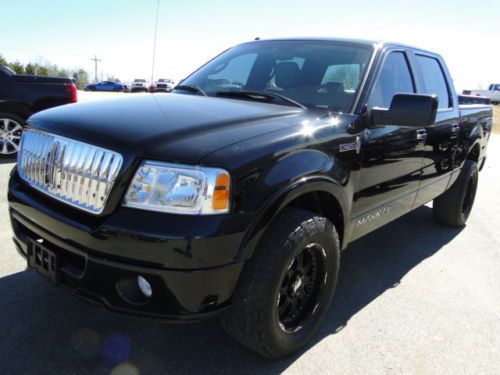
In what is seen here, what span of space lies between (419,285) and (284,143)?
201cm

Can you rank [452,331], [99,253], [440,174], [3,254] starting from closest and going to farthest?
[99,253] → [452,331] → [3,254] → [440,174]

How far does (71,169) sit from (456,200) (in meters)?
4.05

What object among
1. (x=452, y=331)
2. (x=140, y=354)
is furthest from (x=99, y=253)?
(x=452, y=331)

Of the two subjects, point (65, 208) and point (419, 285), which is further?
point (419, 285)

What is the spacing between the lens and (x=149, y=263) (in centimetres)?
173

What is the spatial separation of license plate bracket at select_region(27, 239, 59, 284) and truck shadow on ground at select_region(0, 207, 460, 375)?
0.45 metres

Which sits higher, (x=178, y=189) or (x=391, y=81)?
(x=391, y=81)

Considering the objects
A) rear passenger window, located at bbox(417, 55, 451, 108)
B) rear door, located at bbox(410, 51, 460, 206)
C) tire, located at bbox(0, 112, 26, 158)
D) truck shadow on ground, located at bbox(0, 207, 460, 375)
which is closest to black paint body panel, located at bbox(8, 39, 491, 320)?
truck shadow on ground, located at bbox(0, 207, 460, 375)

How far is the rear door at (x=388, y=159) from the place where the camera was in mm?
2744

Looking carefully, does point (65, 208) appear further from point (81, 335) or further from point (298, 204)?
point (298, 204)

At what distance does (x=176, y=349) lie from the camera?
2.31 metres

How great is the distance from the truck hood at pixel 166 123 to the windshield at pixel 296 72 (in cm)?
32

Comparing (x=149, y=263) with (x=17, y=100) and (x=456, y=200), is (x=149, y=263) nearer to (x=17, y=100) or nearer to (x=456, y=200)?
(x=456, y=200)

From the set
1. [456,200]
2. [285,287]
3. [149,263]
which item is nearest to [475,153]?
[456,200]
